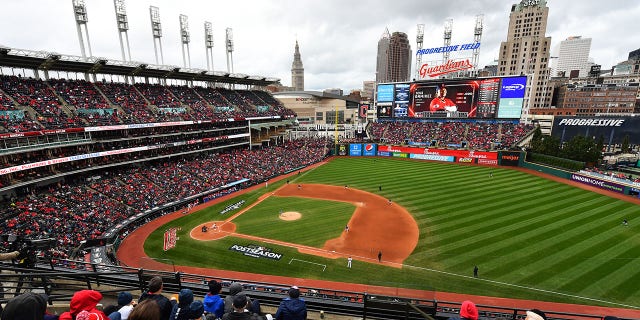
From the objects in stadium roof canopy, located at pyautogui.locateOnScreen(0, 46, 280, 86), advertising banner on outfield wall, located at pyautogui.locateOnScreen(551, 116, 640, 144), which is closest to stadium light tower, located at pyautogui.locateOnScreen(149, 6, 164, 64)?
stadium roof canopy, located at pyautogui.locateOnScreen(0, 46, 280, 86)

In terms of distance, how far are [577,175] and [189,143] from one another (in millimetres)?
61294

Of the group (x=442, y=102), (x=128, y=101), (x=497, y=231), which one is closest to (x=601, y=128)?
(x=442, y=102)

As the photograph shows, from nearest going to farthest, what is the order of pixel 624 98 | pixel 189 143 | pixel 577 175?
pixel 577 175, pixel 189 143, pixel 624 98

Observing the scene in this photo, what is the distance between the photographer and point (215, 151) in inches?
2154

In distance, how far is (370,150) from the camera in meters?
68.7

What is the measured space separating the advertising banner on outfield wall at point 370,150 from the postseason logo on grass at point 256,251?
47969 mm

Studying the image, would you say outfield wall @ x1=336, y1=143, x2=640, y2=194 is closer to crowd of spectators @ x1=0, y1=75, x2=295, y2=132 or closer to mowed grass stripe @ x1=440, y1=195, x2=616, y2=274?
mowed grass stripe @ x1=440, y1=195, x2=616, y2=274

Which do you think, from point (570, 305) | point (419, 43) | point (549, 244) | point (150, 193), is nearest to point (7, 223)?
point (150, 193)

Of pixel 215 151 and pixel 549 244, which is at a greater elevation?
pixel 215 151

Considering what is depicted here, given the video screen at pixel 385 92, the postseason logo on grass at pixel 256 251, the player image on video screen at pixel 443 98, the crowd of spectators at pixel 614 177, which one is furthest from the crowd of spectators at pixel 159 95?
the crowd of spectators at pixel 614 177

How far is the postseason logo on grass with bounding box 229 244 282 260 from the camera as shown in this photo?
77.2 feet

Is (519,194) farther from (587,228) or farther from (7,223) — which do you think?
(7,223)

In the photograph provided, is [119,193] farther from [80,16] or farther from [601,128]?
[601,128]

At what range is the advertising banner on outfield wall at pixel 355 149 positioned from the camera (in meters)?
69.2
